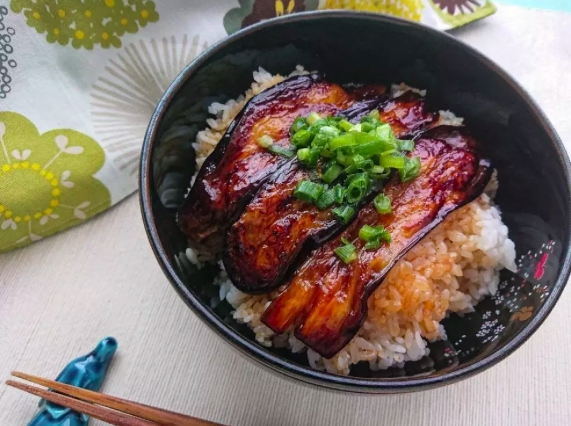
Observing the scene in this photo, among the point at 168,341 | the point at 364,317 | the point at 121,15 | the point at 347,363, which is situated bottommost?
the point at 168,341

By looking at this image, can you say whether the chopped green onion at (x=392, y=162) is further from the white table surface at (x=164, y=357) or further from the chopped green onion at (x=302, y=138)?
the white table surface at (x=164, y=357)

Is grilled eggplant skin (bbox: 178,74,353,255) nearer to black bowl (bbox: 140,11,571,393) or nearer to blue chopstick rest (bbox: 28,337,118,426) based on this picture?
black bowl (bbox: 140,11,571,393)

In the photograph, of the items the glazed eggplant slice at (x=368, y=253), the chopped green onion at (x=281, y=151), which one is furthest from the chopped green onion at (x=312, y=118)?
the glazed eggplant slice at (x=368, y=253)

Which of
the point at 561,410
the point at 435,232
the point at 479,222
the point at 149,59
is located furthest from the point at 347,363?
the point at 149,59

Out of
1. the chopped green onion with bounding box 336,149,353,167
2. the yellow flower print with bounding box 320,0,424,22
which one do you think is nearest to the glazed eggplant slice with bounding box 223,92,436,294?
the chopped green onion with bounding box 336,149,353,167

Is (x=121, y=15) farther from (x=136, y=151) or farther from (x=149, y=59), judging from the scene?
A: (x=136, y=151)

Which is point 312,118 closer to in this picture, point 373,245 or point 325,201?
point 325,201
